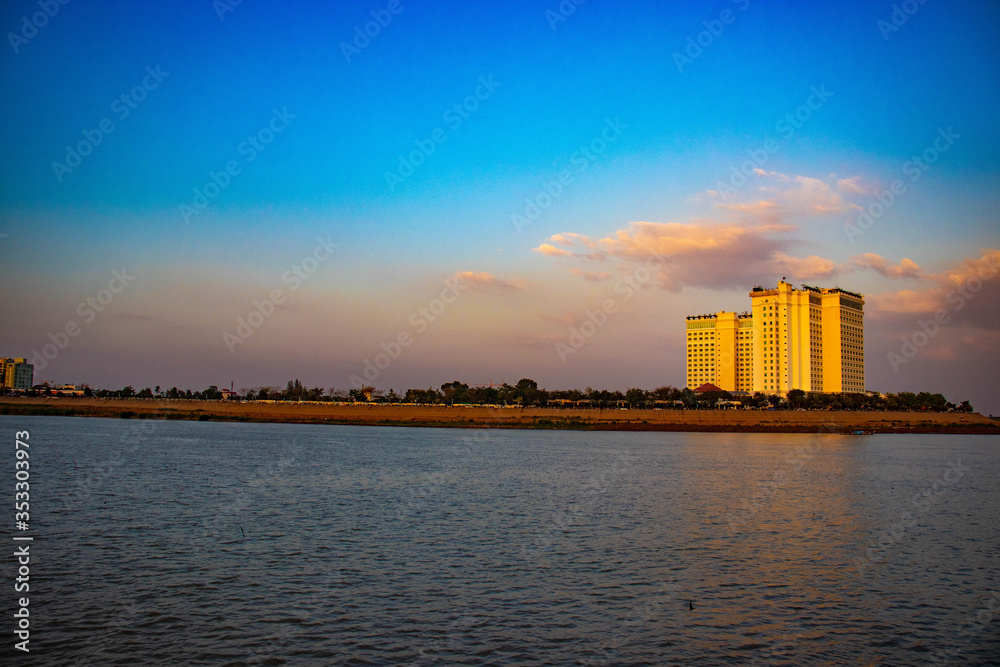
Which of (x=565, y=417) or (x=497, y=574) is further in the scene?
(x=565, y=417)

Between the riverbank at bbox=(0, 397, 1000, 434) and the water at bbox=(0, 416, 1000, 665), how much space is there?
12140 centimetres

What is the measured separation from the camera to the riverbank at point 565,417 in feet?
524

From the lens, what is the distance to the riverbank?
160 meters

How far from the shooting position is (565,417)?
172000 mm

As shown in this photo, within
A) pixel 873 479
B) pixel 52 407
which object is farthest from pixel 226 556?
pixel 52 407

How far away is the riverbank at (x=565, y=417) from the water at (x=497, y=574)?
12140 centimetres

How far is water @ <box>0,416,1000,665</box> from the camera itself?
14727 mm

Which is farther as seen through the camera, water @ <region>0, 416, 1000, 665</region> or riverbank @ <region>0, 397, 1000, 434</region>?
riverbank @ <region>0, 397, 1000, 434</region>

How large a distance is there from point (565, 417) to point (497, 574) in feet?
502

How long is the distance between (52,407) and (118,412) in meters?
20.4

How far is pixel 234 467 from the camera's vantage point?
51.9 metres

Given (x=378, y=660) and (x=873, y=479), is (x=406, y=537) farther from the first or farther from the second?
(x=873, y=479)

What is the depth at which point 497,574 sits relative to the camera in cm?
2036

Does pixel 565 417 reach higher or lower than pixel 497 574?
lower
